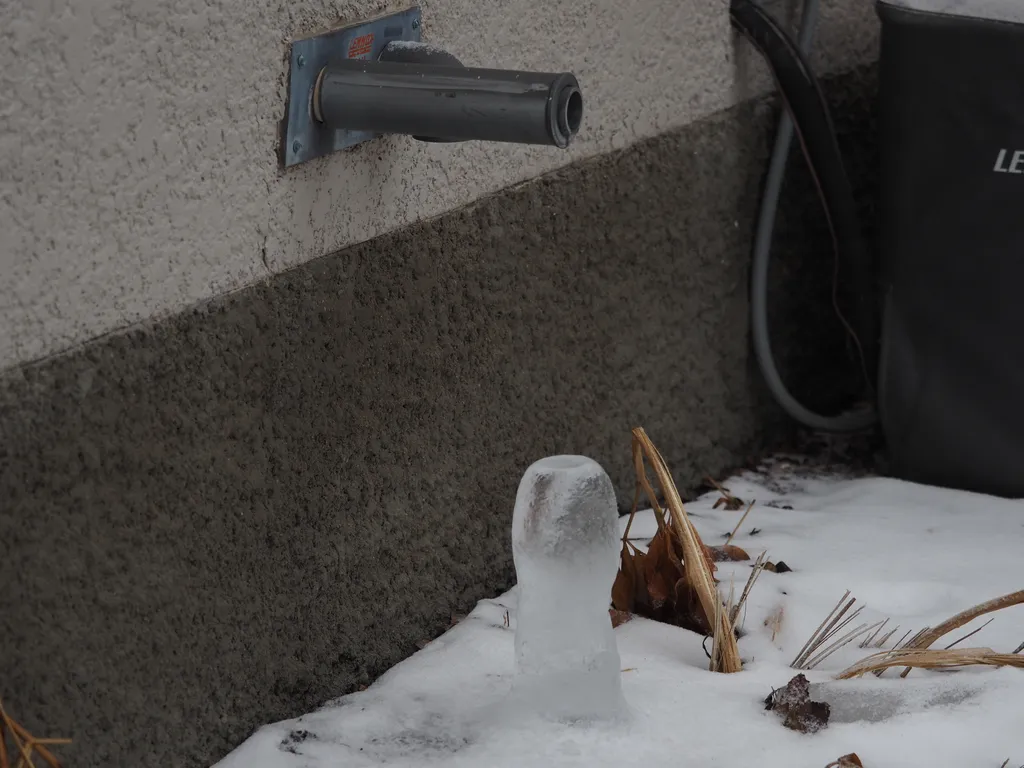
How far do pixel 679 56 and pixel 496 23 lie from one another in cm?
53

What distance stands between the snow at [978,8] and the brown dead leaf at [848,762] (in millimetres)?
1336

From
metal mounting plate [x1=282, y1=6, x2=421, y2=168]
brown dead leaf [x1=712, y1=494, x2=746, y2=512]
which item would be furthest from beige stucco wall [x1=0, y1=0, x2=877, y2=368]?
brown dead leaf [x1=712, y1=494, x2=746, y2=512]

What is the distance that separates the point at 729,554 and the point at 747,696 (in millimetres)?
512

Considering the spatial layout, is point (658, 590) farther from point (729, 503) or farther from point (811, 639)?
point (729, 503)

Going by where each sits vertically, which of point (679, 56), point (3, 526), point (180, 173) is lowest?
point (3, 526)

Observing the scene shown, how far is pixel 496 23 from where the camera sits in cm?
193

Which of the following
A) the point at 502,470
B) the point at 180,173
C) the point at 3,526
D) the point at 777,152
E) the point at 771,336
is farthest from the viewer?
the point at 771,336

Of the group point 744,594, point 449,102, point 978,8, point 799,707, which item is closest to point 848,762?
point 799,707

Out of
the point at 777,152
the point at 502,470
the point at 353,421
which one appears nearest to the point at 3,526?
the point at 353,421

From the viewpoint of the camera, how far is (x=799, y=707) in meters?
1.66

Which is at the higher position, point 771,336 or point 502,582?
point 771,336

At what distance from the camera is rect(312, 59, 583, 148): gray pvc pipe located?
150 cm

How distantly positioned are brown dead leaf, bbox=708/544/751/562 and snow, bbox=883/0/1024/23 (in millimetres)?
1029

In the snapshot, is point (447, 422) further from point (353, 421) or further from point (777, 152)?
point (777, 152)
